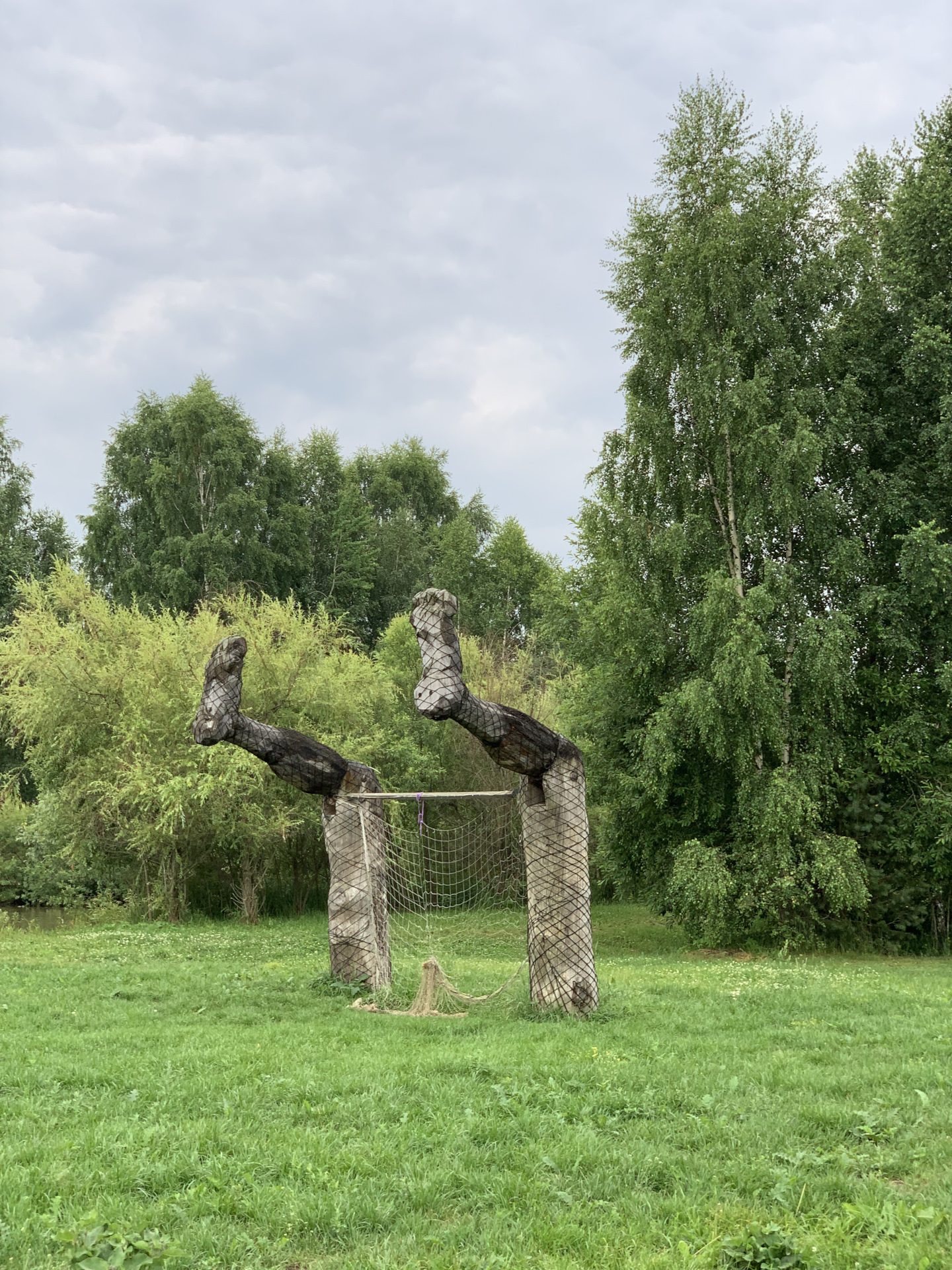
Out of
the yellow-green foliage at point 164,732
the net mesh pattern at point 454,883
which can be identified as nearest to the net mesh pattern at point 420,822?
the net mesh pattern at point 454,883

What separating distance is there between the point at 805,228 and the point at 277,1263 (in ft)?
69.1

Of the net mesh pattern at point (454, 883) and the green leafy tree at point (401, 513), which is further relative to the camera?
the green leafy tree at point (401, 513)

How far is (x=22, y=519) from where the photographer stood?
143ft

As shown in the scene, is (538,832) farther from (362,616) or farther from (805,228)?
(362,616)

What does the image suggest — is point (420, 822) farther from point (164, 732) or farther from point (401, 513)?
point (401, 513)

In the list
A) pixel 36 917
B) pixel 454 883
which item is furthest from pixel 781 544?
pixel 36 917

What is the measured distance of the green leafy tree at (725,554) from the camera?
17.8 m

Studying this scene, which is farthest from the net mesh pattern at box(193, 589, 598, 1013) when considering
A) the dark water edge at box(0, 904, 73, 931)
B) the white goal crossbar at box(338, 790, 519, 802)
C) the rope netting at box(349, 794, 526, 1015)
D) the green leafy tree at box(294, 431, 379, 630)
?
the green leafy tree at box(294, 431, 379, 630)

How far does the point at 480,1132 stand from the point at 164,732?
19569 millimetres

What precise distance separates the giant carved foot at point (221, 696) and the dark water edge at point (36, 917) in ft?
52.8

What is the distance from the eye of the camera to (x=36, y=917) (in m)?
28.3

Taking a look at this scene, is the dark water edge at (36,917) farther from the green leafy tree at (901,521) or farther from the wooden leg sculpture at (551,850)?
the green leafy tree at (901,521)

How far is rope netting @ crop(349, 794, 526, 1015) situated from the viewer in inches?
454

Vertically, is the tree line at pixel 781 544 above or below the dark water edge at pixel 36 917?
above
